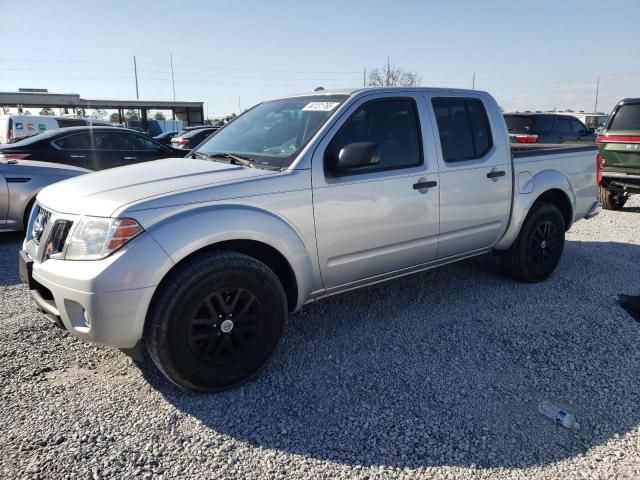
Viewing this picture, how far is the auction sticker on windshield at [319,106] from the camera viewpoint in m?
3.54

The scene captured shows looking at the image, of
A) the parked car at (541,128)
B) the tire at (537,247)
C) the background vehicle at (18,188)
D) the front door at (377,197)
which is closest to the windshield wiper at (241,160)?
the front door at (377,197)

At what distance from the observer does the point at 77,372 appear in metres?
3.18

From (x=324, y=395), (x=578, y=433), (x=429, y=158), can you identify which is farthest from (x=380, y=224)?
(x=578, y=433)

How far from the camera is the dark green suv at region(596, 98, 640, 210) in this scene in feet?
27.4

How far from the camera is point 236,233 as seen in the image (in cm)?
288

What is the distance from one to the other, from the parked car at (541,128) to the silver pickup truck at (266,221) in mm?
9534

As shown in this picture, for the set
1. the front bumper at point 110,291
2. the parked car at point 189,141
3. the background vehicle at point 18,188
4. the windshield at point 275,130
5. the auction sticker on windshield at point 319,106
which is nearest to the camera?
the front bumper at point 110,291

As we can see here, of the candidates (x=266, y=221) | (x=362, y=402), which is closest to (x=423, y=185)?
(x=266, y=221)

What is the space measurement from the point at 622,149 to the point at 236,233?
8.24 metres

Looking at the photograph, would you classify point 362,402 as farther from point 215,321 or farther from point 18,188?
point 18,188

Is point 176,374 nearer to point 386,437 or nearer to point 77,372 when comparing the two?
point 77,372

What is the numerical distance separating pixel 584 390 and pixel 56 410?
10.3 feet

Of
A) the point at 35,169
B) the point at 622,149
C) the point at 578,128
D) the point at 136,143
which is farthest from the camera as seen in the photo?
the point at 578,128

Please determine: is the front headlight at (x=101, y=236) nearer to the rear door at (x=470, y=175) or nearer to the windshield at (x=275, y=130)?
the windshield at (x=275, y=130)
